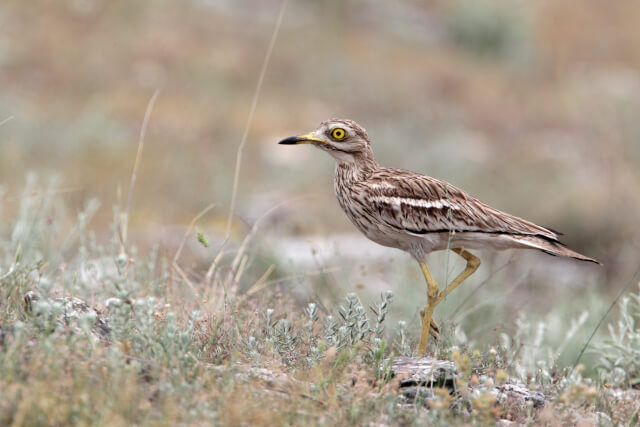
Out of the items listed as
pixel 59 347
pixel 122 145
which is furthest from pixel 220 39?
pixel 59 347

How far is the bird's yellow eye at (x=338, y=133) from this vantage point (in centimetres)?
404

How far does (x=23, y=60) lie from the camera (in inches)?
531

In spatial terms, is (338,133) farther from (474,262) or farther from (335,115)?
(335,115)

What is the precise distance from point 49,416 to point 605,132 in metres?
13.2

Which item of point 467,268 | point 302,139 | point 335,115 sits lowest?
point 335,115

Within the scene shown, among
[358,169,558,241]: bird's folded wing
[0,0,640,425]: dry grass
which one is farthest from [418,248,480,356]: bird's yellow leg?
[358,169,558,241]: bird's folded wing

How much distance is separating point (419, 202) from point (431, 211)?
81 mm

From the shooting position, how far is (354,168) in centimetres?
411

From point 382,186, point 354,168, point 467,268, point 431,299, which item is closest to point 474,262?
point 467,268

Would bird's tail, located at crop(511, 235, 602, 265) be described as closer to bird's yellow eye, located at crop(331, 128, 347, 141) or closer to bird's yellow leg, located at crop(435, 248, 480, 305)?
bird's yellow leg, located at crop(435, 248, 480, 305)

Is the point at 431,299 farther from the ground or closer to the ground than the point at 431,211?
closer to the ground

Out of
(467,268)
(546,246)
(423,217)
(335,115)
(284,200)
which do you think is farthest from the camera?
(335,115)

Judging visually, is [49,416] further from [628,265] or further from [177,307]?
[628,265]

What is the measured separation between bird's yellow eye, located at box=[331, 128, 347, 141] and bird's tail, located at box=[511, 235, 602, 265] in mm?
1088
